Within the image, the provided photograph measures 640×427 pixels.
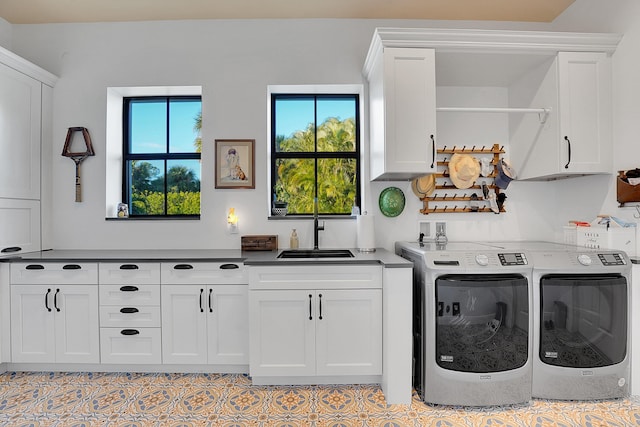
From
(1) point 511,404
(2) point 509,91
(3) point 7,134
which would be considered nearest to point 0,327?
(3) point 7,134

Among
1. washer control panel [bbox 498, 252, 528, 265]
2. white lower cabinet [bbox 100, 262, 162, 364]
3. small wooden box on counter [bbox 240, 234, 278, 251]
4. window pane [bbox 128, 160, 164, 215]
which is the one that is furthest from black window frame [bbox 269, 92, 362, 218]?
washer control panel [bbox 498, 252, 528, 265]

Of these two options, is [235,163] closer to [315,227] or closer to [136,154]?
[315,227]

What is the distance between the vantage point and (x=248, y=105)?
118 inches

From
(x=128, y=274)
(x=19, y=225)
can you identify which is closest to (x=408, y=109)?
(x=128, y=274)

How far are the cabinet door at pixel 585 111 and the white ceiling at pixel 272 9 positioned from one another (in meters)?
0.71

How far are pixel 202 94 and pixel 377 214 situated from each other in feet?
6.34

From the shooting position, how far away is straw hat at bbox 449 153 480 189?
2896 mm

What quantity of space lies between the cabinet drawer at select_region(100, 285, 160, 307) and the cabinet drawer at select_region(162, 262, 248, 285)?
126 mm

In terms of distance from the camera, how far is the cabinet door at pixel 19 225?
261 centimetres

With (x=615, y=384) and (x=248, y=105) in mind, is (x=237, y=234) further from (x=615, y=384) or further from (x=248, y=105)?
(x=615, y=384)

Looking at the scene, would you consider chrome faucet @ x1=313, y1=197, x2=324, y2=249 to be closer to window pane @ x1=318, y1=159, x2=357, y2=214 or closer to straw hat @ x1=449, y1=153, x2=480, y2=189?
window pane @ x1=318, y1=159, x2=357, y2=214

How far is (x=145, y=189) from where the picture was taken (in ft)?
10.9

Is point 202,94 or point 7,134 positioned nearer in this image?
point 7,134

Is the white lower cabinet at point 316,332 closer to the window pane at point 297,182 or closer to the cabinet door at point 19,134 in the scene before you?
the window pane at point 297,182
